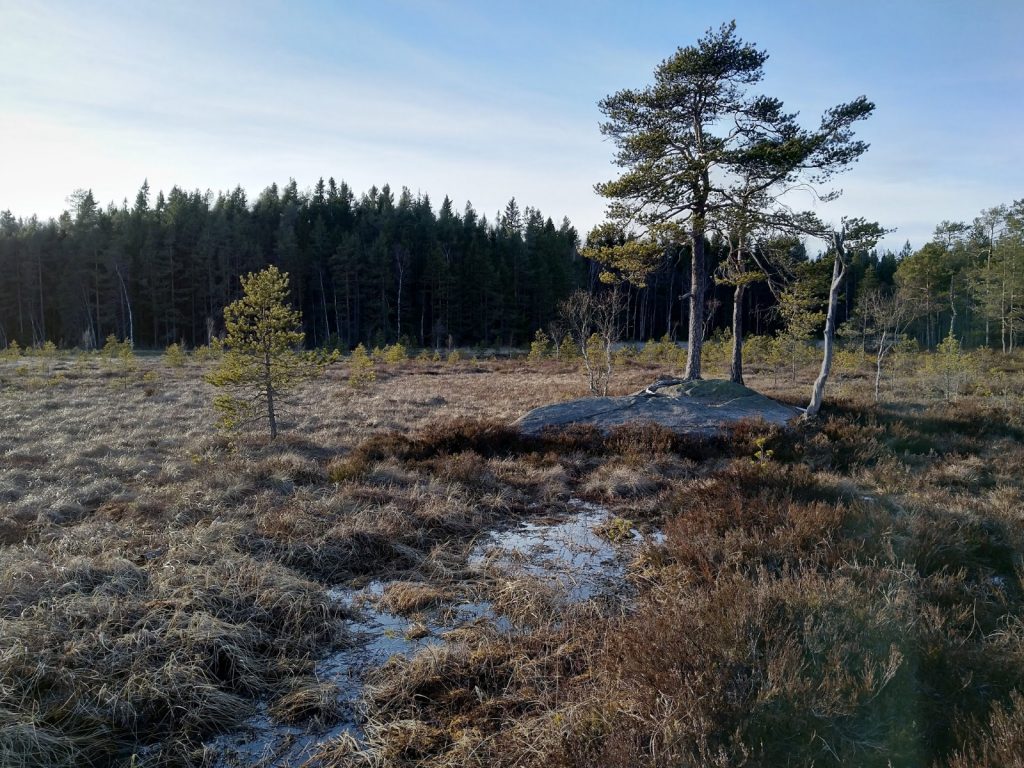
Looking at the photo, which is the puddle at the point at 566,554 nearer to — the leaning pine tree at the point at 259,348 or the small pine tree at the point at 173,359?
the leaning pine tree at the point at 259,348

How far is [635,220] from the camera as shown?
14.9 meters

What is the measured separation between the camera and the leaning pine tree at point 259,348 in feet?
34.8

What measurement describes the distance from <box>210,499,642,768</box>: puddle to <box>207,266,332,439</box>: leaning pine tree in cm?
631

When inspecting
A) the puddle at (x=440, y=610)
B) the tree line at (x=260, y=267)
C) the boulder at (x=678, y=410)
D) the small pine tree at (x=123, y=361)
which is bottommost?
the puddle at (x=440, y=610)

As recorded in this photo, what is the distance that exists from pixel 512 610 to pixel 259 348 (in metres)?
8.38

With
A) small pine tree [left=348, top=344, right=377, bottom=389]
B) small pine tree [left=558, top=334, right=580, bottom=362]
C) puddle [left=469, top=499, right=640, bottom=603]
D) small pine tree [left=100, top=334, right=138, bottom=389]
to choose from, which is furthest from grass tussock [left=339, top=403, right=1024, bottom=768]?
small pine tree [left=558, top=334, right=580, bottom=362]

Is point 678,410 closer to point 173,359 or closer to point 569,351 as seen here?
point 569,351

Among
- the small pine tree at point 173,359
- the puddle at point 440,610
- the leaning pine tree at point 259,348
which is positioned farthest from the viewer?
the small pine tree at point 173,359

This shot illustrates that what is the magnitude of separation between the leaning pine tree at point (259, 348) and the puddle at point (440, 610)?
6310 mm

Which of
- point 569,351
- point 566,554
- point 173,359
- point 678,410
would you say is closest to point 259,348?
point 566,554

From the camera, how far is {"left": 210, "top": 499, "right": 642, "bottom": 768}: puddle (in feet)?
11.0

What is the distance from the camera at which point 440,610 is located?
4.88 meters

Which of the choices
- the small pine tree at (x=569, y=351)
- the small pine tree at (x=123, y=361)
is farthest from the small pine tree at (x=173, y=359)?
the small pine tree at (x=569, y=351)

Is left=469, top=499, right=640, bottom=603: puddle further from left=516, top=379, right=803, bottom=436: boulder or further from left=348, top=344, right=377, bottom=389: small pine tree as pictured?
left=348, top=344, right=377, bottom=389: small pine tree
